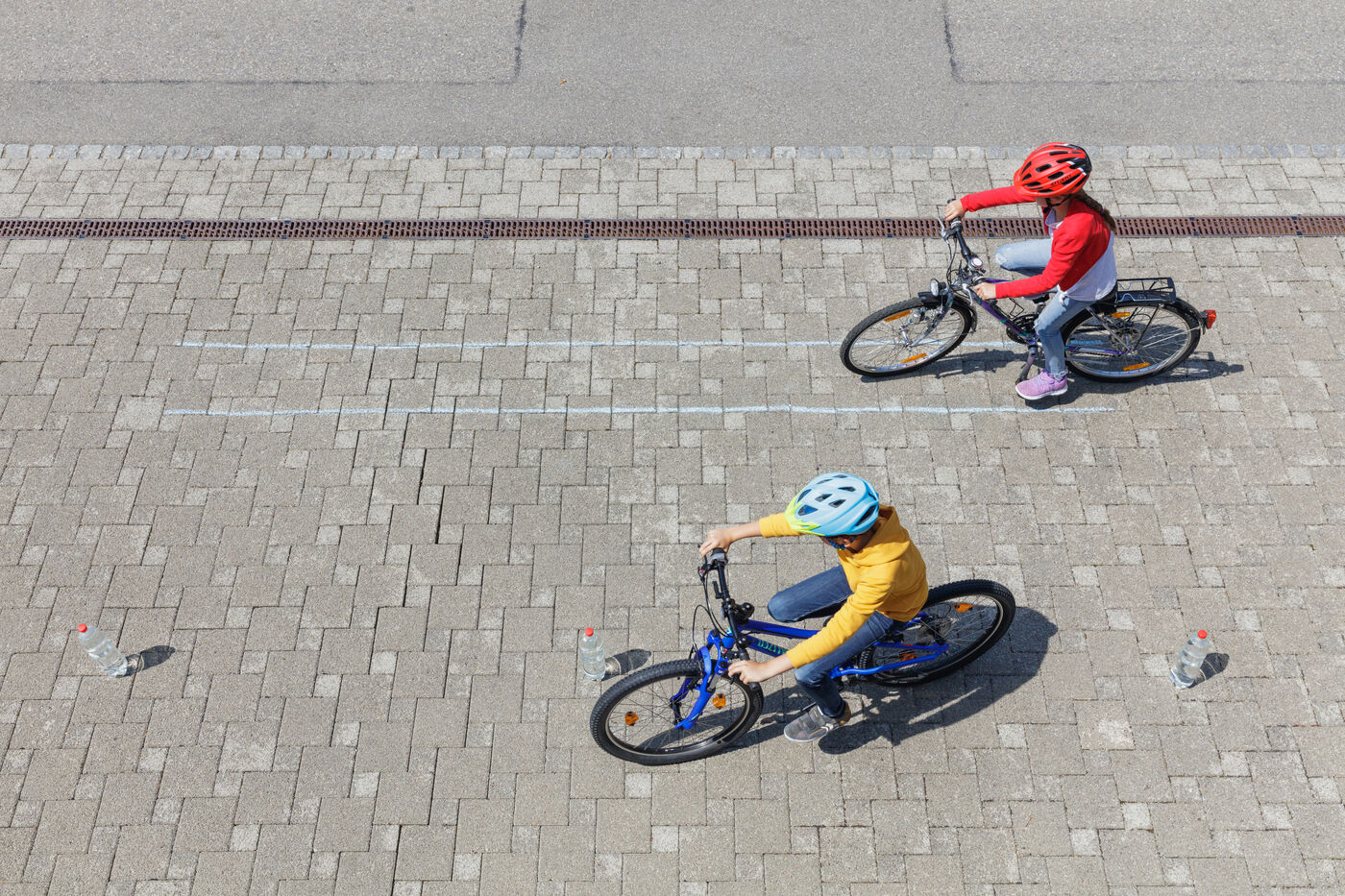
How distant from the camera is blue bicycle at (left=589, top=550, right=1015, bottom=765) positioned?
531cm

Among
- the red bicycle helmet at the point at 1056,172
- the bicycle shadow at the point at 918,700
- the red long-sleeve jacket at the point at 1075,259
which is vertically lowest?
the bicycle shadow at the point at 918,700

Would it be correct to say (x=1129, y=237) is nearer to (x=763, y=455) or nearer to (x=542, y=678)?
(x=763, y=455)

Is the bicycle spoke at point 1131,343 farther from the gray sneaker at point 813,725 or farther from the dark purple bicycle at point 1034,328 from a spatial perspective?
the gray sneaker at point 813,725

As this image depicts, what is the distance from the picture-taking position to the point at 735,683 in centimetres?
532

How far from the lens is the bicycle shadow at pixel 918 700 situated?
19.5 ft

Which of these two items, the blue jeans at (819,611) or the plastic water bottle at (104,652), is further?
the plastic water bottle at (104,652)

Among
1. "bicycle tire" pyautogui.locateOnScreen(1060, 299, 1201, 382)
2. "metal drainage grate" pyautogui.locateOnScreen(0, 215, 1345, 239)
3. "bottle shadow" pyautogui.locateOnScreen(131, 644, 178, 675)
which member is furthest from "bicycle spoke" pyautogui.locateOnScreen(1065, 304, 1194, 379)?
"bottle shadow" pyautogui.locateOnScreen(131, 644, 178, 675)

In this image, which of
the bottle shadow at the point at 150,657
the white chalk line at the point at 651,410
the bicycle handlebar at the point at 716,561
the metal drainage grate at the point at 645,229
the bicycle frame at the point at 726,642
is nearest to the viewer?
the bicycle handlebar at the point at 716,561

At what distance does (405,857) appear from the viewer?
5551 mm

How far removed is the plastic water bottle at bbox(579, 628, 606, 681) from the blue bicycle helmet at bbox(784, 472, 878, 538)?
5.39ft

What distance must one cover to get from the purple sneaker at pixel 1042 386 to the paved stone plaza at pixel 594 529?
202 millimetres

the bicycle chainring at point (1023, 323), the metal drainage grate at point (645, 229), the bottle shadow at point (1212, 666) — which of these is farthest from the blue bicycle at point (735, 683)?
the metal drainage grate at point (645, 229)

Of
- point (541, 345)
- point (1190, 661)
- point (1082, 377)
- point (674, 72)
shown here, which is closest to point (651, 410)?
point (541, 345)

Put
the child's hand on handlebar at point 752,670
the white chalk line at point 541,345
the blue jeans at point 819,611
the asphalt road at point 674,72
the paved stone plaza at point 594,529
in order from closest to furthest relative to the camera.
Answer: the child's hand on handlebar at point 752,670, the blue jeans at point 819,611, the paved stone plaza at point 594,529, the white chalk line at point 541,345, the asphalt road at point 674,72
